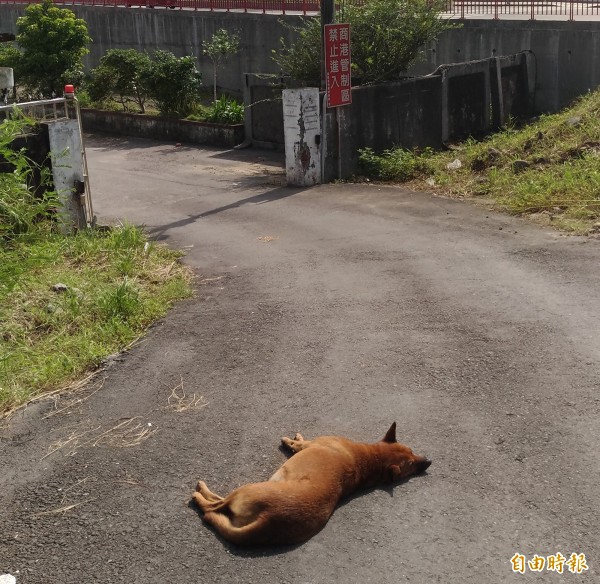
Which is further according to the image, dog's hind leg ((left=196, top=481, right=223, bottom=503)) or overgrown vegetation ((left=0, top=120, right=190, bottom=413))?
overgrown vegetation ((left=0, top=120, right=190, bottom=413))

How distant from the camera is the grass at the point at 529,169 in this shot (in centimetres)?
1300

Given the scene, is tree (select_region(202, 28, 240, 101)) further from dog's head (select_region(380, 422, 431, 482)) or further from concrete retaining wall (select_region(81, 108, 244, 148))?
dog's head (select_region(380, 422, 431, 482))

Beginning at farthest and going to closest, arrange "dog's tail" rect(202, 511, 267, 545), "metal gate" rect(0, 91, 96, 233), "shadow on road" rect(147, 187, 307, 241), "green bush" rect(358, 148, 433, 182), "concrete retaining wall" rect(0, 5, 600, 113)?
1. "concrete retaining wall" rect(0, 5, 600, 113)
2. "green bush" rect(358, 148, 433, 182)
3. "shadow on road" rect(147, 187, 307, 241)
4. "metal gate" rect(0, 91, 96, 233)
5. "dog's tail" rect(202, 511, 267, 545)

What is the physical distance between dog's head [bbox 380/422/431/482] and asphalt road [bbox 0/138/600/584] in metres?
0.09

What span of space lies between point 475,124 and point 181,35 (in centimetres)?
1274

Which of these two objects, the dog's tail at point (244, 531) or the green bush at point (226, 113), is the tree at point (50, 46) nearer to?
the green bush at point (226, 113)

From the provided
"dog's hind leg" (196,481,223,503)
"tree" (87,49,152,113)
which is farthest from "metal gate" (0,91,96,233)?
"tree" (87,49,152,113)

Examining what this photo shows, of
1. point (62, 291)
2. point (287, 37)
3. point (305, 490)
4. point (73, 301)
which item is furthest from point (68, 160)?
point (287, 37)

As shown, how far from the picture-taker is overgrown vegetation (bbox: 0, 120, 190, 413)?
7.77 metres

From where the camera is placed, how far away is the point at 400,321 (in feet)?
28.7

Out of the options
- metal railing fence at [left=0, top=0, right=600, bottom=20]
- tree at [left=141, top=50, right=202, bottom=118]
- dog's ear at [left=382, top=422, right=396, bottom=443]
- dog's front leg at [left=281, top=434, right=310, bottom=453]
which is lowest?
dog's front leg at [left=281, top=434, right=310, bottom=453]

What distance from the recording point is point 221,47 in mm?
23781

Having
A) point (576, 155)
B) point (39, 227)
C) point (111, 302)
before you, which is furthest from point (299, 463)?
point (576, 155)

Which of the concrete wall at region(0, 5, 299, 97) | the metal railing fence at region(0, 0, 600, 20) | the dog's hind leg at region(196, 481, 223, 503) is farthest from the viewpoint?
the concrete wall at region(0, 5, 299, 97)
